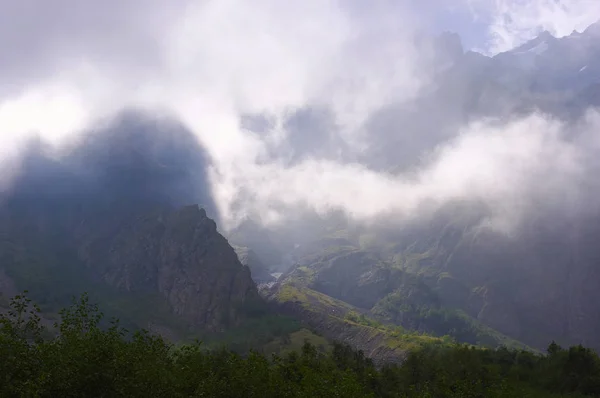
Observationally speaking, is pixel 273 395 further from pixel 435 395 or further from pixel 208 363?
pixel 435 395

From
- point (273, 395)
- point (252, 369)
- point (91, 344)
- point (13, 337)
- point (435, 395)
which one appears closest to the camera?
point (13, 337)

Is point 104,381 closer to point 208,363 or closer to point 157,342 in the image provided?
point 157,342

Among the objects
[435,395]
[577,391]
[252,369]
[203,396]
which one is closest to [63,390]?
[203,396]

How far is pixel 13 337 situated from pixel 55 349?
19.2 ft

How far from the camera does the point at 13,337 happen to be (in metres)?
65.8

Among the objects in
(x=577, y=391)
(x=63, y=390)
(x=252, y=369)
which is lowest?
(x=63, y=390)

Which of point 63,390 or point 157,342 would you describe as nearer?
point 63,390

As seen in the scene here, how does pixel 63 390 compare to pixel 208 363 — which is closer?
pixel 63 390

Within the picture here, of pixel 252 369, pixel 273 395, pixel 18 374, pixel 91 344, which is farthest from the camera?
pixel 252 369

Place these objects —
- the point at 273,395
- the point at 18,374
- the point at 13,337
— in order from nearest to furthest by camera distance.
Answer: the point at 18,374
the point at 13,337
the point at 273,395

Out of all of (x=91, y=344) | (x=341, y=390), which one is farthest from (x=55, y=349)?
Result: (x=341, y=390)

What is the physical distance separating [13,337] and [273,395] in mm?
41110

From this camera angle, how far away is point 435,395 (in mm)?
142000

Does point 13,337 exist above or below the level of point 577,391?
below
